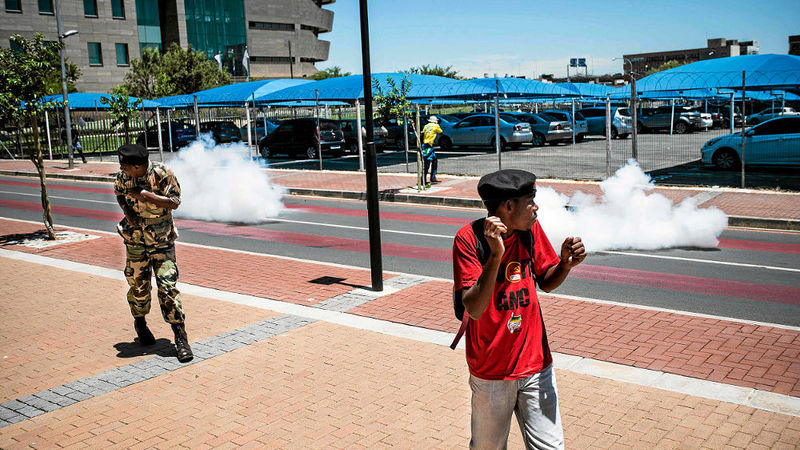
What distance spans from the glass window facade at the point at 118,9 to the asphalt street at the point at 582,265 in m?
53.5

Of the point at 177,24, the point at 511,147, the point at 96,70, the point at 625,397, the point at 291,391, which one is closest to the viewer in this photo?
the point at 625,397

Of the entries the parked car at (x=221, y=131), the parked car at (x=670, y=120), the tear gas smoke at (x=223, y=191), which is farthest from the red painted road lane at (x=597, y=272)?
the parked car at (x=670, y=120)

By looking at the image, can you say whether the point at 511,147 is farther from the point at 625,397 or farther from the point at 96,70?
the point at 96,70

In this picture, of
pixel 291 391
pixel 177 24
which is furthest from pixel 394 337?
pixel 177 24

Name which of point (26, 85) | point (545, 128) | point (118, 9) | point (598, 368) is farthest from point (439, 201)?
point (118, 9)

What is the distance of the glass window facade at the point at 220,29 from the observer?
81000 mm

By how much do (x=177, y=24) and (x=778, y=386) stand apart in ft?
268

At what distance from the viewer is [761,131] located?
20.0 m

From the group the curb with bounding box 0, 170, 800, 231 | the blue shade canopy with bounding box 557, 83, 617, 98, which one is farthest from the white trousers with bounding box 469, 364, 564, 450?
the blue shade canopy with bounding box 557, 83, 617, 98

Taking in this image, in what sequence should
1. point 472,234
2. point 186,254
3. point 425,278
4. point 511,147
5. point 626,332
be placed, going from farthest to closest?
point 511,147, point 186,254, point 425,278, point 626,332, point 472,234

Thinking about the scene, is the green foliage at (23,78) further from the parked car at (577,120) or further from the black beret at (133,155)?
the parked car at (577,120)

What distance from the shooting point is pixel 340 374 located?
5.93m

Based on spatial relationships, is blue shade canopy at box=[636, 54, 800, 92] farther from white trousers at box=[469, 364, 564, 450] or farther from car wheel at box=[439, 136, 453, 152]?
white trousers at box=[469, 364, 564, 450]

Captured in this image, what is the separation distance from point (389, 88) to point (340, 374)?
21953 mm
